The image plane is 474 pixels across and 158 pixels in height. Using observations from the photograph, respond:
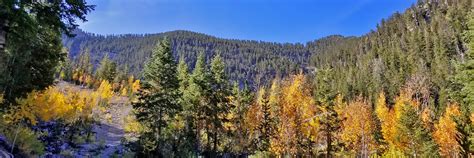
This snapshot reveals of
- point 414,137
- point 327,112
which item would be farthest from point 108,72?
point 414,137

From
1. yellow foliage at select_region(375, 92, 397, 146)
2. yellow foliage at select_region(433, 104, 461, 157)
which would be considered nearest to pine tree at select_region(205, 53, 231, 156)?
yellow foliage at select_region(375, 92, 397, 146)

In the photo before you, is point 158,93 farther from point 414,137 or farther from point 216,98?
point 414,137

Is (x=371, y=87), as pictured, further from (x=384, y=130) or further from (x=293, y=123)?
(x=293, y=123)

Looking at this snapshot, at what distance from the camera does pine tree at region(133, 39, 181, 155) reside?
30.8 metres

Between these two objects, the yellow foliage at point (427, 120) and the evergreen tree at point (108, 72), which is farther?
the evergreen tree at point (108, 72)

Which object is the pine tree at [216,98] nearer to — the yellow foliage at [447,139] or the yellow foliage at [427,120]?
the yellow foliage at [427,120]

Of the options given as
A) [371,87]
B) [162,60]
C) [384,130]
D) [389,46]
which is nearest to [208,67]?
[162,60]

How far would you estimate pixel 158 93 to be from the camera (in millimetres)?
31047

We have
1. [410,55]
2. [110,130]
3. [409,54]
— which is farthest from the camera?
[409,54]

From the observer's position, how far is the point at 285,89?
36.9 m

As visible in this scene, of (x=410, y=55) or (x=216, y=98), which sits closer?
(x=216, y=98)

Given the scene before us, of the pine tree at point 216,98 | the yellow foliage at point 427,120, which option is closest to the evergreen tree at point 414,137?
the yellow foliage at point 427,120

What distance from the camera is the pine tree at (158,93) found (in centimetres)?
3078

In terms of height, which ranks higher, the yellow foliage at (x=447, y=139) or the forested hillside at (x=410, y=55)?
the forested hillside at (x=410, y=55)
